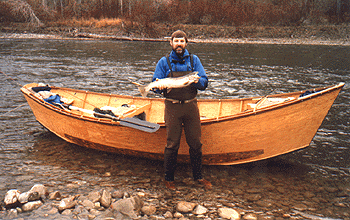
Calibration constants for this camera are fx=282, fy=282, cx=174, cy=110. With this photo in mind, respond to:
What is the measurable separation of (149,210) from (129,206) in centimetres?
31

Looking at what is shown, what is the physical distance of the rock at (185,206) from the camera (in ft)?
14.4

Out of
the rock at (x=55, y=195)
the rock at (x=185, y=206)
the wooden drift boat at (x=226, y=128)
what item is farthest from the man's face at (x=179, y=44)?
the rock at (x=55, y=195)

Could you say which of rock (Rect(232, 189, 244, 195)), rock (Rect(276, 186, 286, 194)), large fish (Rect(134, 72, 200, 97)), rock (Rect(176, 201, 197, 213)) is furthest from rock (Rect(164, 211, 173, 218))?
rock (Rect(276, 186, 286, 194))

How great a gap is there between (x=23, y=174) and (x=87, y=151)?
1457mm

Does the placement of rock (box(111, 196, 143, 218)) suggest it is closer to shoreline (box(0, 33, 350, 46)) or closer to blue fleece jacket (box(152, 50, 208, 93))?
blue fleece jacket (box(152, 50, 208, 93))

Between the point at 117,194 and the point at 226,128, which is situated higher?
the point at 226,128

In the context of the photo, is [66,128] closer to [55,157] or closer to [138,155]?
[55,157]

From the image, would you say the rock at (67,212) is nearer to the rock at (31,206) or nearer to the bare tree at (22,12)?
the rock at (31,206)

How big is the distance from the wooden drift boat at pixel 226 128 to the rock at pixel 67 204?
1.72m

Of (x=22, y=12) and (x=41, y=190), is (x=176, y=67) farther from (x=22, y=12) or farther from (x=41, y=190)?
Result: (x=22, y=12)

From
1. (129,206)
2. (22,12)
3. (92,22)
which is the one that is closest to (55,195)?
(129,206)

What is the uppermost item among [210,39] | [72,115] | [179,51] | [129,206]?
[179,51]

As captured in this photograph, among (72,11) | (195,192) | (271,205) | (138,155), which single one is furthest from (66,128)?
(72,11)

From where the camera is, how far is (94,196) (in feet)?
15.1
